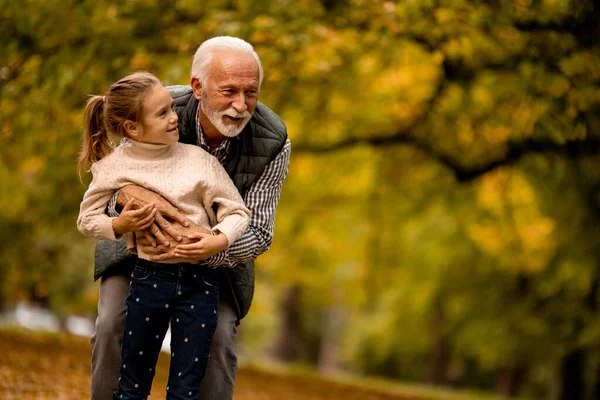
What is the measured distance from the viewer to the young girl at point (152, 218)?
3352 millimetres

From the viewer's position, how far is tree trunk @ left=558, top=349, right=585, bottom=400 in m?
13.7

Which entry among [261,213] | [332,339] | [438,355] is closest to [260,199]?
[261,213]

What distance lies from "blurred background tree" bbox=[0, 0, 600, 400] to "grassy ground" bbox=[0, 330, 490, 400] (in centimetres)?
163

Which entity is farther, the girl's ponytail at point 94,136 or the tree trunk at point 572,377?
the tree trunk at point 572,377

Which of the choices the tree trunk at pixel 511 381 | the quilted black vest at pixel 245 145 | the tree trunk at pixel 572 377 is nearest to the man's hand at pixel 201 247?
the quilted black vest at pixel 245 145

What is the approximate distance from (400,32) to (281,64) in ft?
4.21

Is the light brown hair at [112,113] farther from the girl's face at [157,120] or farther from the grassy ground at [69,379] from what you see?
the grassy ground at [69,379]

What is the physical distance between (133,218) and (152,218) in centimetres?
8

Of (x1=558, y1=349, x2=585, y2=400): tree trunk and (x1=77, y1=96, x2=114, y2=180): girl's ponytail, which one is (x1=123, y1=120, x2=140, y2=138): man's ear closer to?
(x1=77, y1=96, x2=114, y2=180): girl's ponytail

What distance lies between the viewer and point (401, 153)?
1257 cm

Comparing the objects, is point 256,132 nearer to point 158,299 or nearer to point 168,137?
point 168,137

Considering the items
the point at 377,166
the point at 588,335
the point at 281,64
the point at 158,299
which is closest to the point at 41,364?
the point at 281,64

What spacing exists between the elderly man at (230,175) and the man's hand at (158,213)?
0.24 ft

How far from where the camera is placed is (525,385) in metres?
24.1
